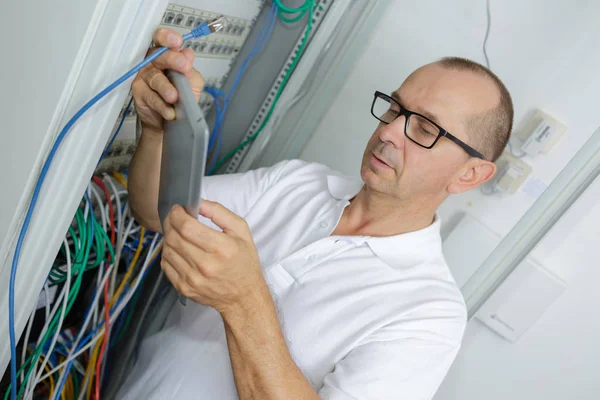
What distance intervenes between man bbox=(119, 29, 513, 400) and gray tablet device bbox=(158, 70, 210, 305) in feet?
0.10

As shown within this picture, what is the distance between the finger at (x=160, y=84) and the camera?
32.5 inches

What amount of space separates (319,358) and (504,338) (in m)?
0.83

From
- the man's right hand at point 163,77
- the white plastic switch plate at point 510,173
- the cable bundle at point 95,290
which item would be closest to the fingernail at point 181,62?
the man's right hand at point 163,77

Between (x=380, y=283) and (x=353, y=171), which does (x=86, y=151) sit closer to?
(x=380, y=283)

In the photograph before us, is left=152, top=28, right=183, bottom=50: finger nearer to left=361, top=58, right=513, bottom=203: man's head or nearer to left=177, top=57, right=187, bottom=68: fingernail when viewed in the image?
left=177, top=57, right=187, bottom=68: fingernail

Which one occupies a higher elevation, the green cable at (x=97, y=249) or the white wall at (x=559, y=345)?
the white wall at (x=559, y=345)

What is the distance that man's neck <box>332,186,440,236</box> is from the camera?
1.26 meters

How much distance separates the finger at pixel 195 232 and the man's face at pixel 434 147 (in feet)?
1.92

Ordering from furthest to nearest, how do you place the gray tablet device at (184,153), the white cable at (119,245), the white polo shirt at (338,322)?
the white cable at (119,245) → the white polo shirt at (338,322) → the gray tablet device at (184,153)

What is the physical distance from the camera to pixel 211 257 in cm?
77

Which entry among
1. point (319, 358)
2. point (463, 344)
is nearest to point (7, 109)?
point (319, 358)

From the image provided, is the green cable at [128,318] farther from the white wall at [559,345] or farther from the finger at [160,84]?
the white wall at [559,345]

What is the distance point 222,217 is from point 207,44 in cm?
84

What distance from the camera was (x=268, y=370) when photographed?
35.3 inches
